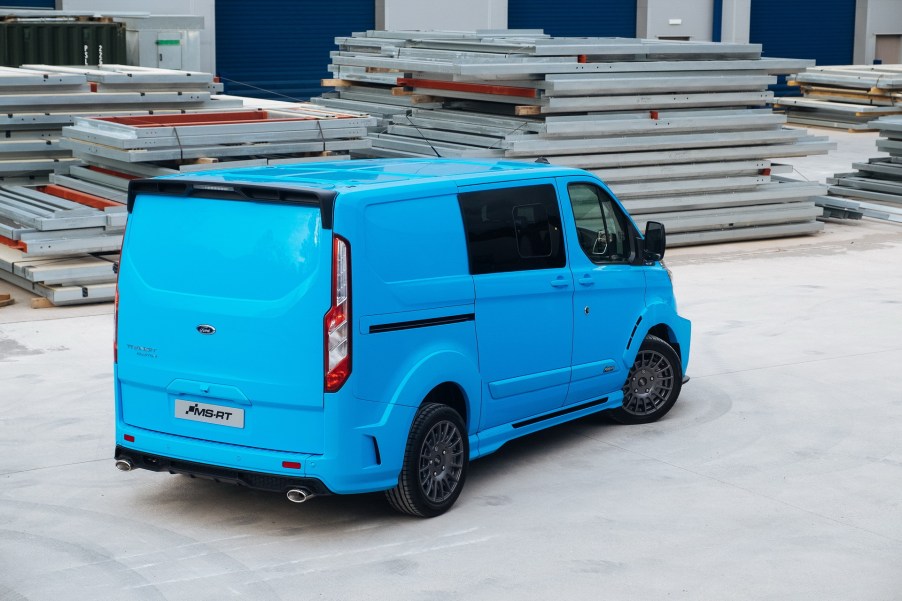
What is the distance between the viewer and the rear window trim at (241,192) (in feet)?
20.1

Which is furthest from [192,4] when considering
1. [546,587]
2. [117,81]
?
[546,587]

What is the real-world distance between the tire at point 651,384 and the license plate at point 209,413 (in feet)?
10.1

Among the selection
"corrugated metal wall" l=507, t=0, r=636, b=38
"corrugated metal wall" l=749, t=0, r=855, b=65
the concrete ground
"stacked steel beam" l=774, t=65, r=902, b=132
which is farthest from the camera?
"corrugated metal wall" l=749, t=0, r=855, b=65

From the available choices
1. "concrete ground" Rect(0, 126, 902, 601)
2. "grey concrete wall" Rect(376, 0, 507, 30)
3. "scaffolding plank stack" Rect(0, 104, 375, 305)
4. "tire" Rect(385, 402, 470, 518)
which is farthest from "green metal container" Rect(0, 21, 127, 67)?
"tire" Rect(385, 402, 470, 518)

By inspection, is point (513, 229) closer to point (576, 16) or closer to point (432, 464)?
point (432, 464)

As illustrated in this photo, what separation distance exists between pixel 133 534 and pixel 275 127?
717cm

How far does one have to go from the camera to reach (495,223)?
7164 mm

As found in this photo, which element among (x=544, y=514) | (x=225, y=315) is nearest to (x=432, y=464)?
(x=544, y=514)

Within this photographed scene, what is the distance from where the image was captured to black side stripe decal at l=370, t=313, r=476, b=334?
631 centimetres

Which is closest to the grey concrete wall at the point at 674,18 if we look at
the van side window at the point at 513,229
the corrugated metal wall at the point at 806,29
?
the corrugated metal wall at the point at 806,29

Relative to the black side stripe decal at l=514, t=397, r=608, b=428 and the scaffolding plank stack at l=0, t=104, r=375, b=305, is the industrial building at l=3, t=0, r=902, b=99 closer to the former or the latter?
the scaffolding plank stack at l=0, t=104, r=375, b=305

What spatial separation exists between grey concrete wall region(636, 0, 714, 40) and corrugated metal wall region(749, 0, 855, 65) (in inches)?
73.2

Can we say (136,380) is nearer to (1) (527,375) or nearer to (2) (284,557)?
(2) (284,557)

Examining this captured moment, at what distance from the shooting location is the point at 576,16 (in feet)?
107
